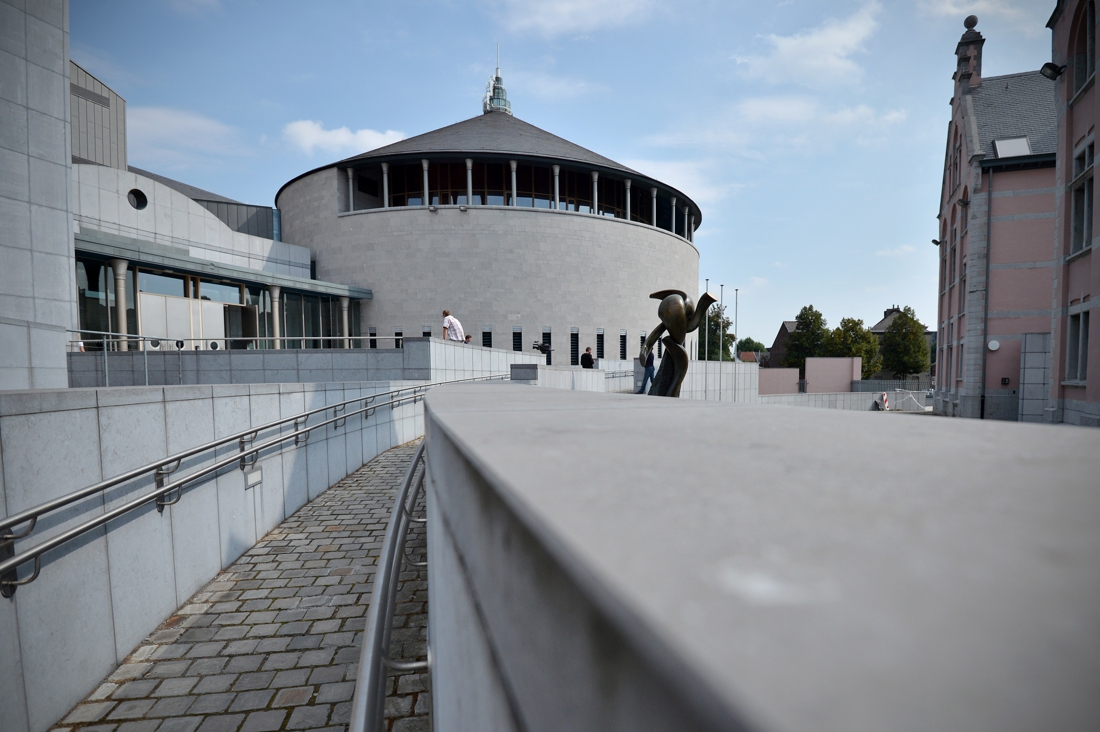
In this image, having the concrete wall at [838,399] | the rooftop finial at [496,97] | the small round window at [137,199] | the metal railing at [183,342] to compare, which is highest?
the rooftop finial at [496,97]

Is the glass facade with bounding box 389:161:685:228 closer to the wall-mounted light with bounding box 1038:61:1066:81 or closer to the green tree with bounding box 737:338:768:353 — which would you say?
the wall-mounted light with bounding box 1038:61:1066:81

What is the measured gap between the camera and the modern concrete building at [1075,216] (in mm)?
12117

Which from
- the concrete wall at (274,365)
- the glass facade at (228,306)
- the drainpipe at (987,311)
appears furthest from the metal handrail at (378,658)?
the drainpipe at (987,311)

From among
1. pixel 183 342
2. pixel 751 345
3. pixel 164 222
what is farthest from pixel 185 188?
pixel 751 345

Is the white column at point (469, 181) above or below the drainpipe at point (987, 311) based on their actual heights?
above

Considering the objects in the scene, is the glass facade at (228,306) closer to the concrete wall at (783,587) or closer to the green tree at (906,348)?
the concrete wall at (783,587)

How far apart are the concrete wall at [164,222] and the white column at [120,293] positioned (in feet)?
8.68

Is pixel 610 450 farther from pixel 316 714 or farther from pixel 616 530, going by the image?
pixel 316 714

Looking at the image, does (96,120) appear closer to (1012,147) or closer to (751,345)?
(1012,147)

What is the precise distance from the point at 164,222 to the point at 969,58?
37893mm

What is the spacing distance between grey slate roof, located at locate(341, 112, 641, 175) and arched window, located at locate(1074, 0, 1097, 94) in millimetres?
27849

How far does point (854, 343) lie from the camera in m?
57.5

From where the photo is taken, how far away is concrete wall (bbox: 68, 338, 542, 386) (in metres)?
16.5

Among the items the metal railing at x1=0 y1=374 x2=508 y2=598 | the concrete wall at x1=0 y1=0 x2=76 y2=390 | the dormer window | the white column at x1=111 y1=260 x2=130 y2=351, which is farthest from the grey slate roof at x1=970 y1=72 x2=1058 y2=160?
the white column at x1=111 y1=260 x2=130 y2=351
